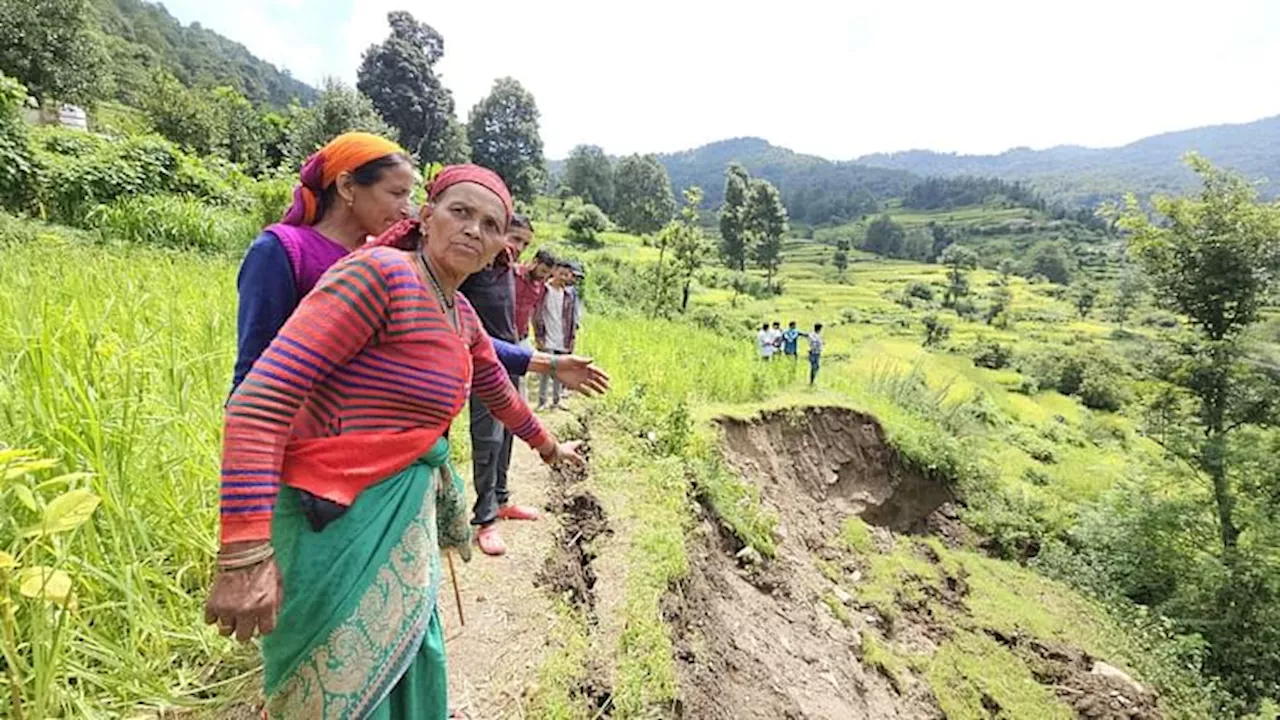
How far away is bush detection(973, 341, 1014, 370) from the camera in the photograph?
3184 centimetres

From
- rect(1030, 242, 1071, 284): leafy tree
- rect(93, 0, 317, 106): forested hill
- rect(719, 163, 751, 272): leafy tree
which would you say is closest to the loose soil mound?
rect(719, 163, 751, 272): leafy tree

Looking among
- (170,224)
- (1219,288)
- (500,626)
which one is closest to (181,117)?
(170,224)

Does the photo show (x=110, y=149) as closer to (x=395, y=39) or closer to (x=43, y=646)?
(x=43, y=646)

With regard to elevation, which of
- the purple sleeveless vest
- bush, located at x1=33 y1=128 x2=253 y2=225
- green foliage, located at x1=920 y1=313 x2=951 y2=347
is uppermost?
bush, located at x1=33 y1=128 x2=253 y2=225

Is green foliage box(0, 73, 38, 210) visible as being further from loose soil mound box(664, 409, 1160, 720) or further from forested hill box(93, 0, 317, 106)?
forested hill box(93, 0, 317, 106)

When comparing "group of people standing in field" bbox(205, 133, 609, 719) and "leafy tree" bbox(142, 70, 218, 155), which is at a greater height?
"leafy tree" bbox(142, 70, 218, 155)

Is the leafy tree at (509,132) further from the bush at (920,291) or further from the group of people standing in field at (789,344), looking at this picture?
the bush at (920,291)

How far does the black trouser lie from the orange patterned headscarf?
4.85ft

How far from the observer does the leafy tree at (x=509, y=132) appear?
3491cm

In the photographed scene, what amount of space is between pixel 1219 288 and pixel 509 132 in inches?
1295

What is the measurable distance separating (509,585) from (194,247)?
7.61m

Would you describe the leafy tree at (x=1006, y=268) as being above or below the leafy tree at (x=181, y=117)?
below

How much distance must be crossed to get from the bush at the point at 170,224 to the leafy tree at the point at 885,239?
8465 cm

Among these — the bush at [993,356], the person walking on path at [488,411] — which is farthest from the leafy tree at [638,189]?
the person walking on path at [488,411]
